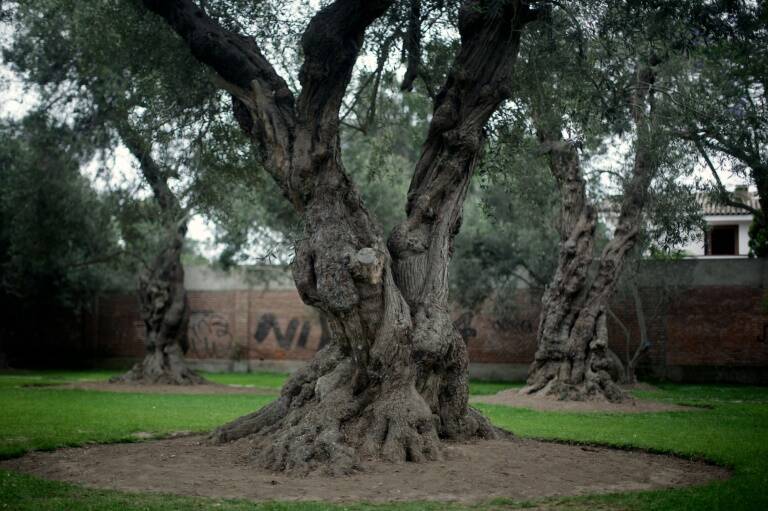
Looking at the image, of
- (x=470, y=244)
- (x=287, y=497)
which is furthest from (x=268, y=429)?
(x=470, y=244)

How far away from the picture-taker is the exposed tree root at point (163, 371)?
75.6 feet

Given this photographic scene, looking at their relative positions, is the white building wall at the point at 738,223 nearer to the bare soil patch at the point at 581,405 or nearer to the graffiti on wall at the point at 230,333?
the graffiti on wall at the point at 230,333

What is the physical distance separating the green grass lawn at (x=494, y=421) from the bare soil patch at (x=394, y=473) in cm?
36

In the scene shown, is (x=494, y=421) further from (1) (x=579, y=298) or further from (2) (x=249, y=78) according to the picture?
(2) (x=249, y=78)

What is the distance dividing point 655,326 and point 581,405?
933 cm

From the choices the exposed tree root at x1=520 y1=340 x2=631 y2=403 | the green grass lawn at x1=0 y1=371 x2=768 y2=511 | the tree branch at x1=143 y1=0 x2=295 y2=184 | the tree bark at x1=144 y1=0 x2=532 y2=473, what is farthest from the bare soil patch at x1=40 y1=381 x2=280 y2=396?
the tree branch at x1=143 y1=0 x2=295 y2=184

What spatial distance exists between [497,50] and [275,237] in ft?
57.0

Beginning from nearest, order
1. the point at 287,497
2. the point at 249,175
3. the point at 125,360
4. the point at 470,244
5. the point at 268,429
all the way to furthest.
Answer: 1. the point at 287,497
2. the point at 268,429
3. the point at 249,175
4. the point at 470,244
5. the point at 125,360

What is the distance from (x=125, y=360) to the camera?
33.5 meters

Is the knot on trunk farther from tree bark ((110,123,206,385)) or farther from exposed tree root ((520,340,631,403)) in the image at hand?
tree bark ((110,123,206,385))

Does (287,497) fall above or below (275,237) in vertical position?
below

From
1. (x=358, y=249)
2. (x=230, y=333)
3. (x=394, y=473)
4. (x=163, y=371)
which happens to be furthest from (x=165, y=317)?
(x=394, y=473)

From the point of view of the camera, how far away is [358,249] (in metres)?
9.39

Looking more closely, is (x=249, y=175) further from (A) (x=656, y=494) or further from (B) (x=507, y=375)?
(B) (x=507, y=375)
